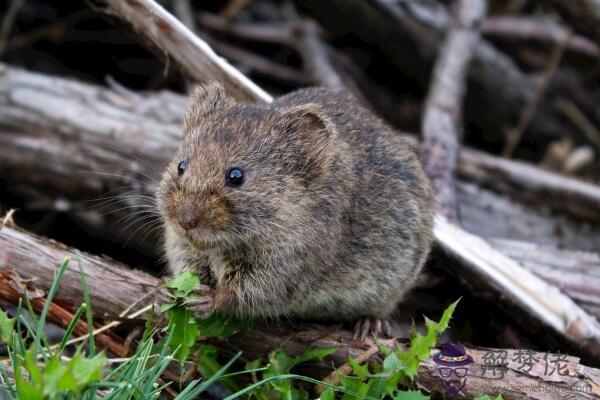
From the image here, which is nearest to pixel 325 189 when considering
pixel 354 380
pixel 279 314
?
pixel 279 314

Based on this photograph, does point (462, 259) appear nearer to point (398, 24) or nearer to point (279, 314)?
point (279, 314)

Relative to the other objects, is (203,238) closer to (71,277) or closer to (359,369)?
(71,277)

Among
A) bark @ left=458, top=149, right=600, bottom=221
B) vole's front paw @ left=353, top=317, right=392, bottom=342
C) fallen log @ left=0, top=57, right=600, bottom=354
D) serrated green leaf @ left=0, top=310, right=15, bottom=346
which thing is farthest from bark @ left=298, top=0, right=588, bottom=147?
serrated green leaf @ left=0, top=310, right=15, bottom=346

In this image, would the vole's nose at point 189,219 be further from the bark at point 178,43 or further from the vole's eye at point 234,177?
the bark at point 178,43

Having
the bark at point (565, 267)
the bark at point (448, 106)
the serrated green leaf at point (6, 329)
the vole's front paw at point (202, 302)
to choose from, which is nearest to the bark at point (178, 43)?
the bark at point (448, 106)

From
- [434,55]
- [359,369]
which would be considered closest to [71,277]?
[359,369]

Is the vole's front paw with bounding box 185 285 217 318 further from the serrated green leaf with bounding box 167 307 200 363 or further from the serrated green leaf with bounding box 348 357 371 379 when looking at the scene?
the serrated green leaf with bounding box 348 357 371 379
